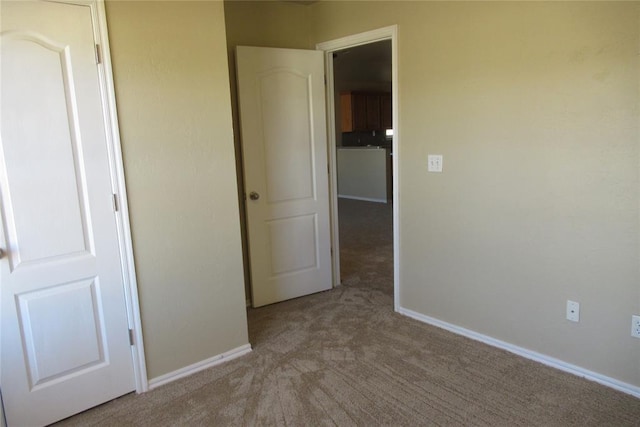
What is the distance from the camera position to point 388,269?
177 inches

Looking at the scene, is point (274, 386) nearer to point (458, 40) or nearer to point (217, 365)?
point (217, 365)

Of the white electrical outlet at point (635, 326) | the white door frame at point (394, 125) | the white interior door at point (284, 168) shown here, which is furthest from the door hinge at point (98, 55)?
the white electrical outlet at point (635, 326)

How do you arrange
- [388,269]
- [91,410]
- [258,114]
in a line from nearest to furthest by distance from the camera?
[91,410] < [258,114] < [388,269]

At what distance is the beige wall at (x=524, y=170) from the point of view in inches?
87.7

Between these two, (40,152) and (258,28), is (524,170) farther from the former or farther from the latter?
(40,152)

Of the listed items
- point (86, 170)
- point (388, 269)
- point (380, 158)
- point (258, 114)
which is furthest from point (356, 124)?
point (86, 170)

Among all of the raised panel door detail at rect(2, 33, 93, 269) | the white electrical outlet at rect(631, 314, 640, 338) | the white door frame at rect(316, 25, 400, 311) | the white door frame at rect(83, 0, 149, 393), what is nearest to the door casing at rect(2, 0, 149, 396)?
the white door frame at rect(83, 0, 149, 393)

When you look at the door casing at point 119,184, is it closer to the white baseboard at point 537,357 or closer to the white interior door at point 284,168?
the white interior door at point 284,168

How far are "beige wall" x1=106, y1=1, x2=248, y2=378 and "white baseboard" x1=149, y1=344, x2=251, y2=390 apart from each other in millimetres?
34

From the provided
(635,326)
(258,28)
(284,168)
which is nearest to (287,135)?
(284,168)

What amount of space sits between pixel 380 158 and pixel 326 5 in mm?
4867

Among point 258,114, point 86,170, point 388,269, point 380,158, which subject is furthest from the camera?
point 380,158

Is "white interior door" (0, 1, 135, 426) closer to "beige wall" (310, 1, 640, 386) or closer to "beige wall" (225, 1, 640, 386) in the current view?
"beige wall" (225, 1, 640, 386)

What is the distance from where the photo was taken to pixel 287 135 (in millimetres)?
3576
